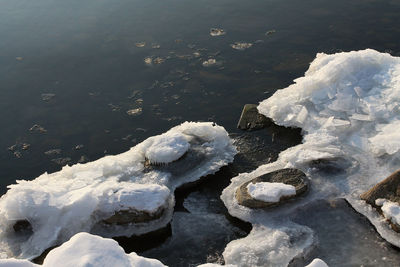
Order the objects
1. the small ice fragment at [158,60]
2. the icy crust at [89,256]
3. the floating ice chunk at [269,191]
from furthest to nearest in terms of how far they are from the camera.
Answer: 1. the small ice fragment at [158,60]
2. the floating ice chunk at [269,191]
3. the icy crust at [89,256]

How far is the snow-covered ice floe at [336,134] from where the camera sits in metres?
6.48

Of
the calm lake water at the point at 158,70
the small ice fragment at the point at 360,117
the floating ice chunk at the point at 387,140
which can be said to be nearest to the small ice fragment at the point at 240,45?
the calm lake water at the point at 158,70

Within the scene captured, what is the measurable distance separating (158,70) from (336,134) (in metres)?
4.48

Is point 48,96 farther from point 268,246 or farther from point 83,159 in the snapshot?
point 268,246

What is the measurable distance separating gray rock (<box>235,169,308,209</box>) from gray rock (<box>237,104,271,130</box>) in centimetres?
164

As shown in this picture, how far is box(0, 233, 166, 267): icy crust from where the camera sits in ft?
14.2

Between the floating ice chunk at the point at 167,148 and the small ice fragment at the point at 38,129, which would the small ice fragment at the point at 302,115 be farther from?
the small ice fragment at the point at 38,129

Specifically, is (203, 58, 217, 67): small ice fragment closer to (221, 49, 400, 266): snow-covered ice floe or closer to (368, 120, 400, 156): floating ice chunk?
(221, 49, 400, 266): snow-covered ice floe

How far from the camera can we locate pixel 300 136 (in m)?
8.24

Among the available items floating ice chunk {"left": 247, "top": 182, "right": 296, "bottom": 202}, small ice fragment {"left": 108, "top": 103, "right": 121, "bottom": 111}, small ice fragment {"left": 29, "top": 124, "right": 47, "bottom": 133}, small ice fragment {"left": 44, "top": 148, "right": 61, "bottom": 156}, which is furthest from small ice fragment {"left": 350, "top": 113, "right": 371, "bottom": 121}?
small ice fragment {"left": 29, "top": 124, "right": 47, "bottom": 133}

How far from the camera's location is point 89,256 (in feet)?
14.4

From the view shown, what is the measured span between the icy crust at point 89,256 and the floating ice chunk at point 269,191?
→ 245cm

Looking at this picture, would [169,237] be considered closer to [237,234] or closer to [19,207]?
[237,234]

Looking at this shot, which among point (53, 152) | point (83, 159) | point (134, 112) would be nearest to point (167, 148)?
point (83, 159)
